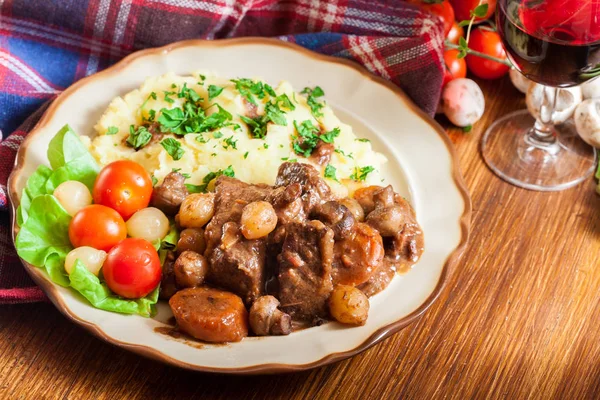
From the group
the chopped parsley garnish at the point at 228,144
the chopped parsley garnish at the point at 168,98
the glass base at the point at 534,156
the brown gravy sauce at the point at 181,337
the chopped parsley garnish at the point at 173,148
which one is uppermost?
the glass base at the point at 534,156

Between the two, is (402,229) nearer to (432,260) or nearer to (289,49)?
(432,260)

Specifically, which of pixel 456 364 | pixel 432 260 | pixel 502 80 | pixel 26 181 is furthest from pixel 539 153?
pixel 26 181

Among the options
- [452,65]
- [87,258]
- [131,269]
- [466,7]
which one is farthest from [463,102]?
[87,258]

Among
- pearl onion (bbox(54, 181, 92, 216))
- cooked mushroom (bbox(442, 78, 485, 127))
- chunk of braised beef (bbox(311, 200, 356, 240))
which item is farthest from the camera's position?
cooked mushroom (bbox(442, 78, 485, 127))

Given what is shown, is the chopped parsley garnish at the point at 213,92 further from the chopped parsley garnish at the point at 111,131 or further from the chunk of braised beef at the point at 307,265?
the chunk of braised beef at the point at 307,265

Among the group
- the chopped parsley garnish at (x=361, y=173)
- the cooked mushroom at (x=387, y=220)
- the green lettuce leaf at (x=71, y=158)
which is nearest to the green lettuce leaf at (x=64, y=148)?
the green lettuce leaf at (x=71, y=158)

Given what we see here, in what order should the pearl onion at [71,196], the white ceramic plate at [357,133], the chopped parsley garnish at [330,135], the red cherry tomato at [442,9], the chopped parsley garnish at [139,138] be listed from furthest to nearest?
the red cherry tomato at [442,9] → the chopped parsley garnish at [330,135] → the chopped parsley garnish at [139,138] → the pearl onion at [71,196] → the white ceramic plate at [357,133]

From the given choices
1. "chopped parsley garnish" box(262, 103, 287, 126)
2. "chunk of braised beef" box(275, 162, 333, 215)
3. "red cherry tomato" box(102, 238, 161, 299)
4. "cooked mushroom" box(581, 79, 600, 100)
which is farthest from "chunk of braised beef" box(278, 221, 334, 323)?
"cooked mushroom" box(581, 79, 600, 100)

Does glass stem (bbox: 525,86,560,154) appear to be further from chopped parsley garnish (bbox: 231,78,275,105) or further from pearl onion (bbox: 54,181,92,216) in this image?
pearl onion (bbox: 54,181,92,216)
